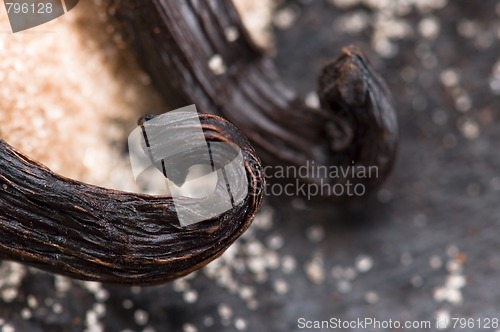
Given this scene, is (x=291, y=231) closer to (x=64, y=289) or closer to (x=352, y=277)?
(x=352, y=277)

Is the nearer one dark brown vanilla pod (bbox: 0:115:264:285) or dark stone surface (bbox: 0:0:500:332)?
dark brown vanilla pod (bbox: 0:115:264:285)

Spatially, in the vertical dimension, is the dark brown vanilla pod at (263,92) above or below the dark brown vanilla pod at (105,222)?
above

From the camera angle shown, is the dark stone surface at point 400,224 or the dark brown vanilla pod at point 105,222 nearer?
the dark brown vanilla pod at point 105,222

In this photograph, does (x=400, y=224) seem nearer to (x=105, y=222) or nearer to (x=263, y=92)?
(x=263, y=92)

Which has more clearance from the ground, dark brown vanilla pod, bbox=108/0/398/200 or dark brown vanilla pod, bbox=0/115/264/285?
dark brown vanilla pod, bbox=108/0/398/200

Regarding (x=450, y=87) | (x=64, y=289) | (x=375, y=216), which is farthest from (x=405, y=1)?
(x=64, y=289)
